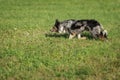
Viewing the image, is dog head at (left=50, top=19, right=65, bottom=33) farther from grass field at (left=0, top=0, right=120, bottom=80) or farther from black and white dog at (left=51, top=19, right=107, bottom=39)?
grass field at (left=0, top=0, right=120, bottom=80)

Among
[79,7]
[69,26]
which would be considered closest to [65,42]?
[69,26]

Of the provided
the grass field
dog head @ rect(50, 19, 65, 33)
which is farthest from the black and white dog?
the grass field

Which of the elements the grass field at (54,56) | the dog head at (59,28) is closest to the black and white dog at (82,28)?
the dog head at (59,28)

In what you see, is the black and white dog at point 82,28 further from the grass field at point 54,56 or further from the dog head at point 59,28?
the grass field at point 54,56

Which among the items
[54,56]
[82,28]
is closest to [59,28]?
[82,28]

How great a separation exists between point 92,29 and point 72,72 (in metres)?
5.25

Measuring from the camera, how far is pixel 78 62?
1145 centimetres

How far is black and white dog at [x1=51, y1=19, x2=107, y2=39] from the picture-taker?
1523cm

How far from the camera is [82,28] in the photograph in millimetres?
15406

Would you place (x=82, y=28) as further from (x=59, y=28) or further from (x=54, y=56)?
(x=54, y=56)

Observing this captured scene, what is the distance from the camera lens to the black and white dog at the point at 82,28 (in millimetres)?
15234

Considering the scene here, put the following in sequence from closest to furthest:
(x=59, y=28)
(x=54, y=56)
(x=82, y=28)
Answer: (x=54, y=56), (x=82, y=28), (x=59, y=28)

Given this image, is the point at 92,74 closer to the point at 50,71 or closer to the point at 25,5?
the point at 50,71

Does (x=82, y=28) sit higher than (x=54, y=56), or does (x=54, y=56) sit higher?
(x=82, y=28)
